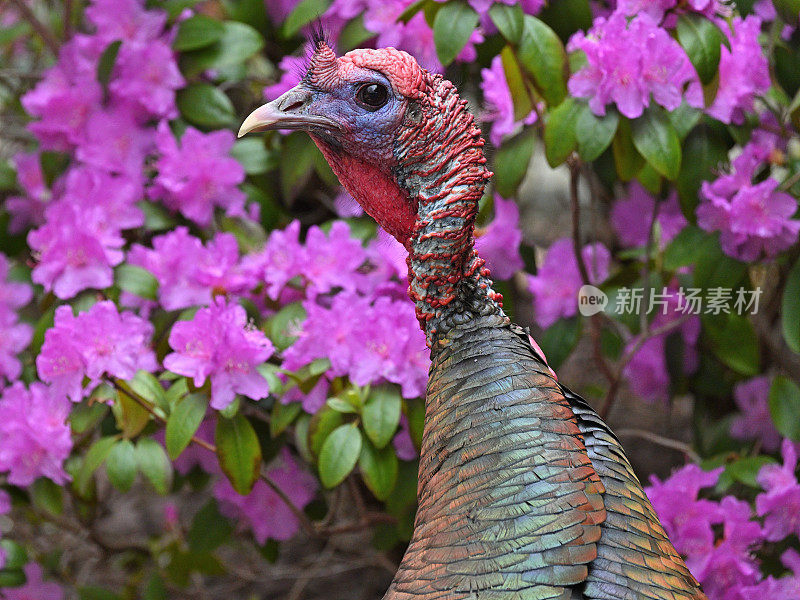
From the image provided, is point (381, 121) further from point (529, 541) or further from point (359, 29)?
point (359, 29)

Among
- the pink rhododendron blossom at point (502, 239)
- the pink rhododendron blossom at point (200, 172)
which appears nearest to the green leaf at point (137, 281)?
the pink rhododendron blossom at point (200, 172)

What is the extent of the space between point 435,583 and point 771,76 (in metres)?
1.38

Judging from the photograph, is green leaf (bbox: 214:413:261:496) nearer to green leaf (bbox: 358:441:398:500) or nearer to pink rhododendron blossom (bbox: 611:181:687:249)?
green leaf (bbox: 358:441:398:500)

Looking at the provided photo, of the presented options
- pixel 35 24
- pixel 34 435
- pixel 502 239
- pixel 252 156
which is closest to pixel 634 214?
pixel 502 239

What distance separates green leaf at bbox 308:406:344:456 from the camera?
1.59 metres

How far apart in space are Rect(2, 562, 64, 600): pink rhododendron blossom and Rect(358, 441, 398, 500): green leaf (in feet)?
3.01

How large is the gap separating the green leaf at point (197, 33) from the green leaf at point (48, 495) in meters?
0.99

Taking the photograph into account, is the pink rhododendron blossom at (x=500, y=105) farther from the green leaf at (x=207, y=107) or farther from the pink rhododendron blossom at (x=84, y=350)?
the pink rhododendron blossom at (x=84, y=350)

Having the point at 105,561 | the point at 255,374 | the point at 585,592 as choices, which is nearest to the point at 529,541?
the point at 585,592

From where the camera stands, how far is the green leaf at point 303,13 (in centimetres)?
192

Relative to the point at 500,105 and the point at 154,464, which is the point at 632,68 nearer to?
the point at 500,105

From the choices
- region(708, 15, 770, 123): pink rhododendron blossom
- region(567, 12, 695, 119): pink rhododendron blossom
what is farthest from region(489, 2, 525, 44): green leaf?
region(708, 15, 770, 123): pink rhododendron blossom

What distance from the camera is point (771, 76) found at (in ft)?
6.19

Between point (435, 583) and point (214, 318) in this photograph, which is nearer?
point (435, 583)
